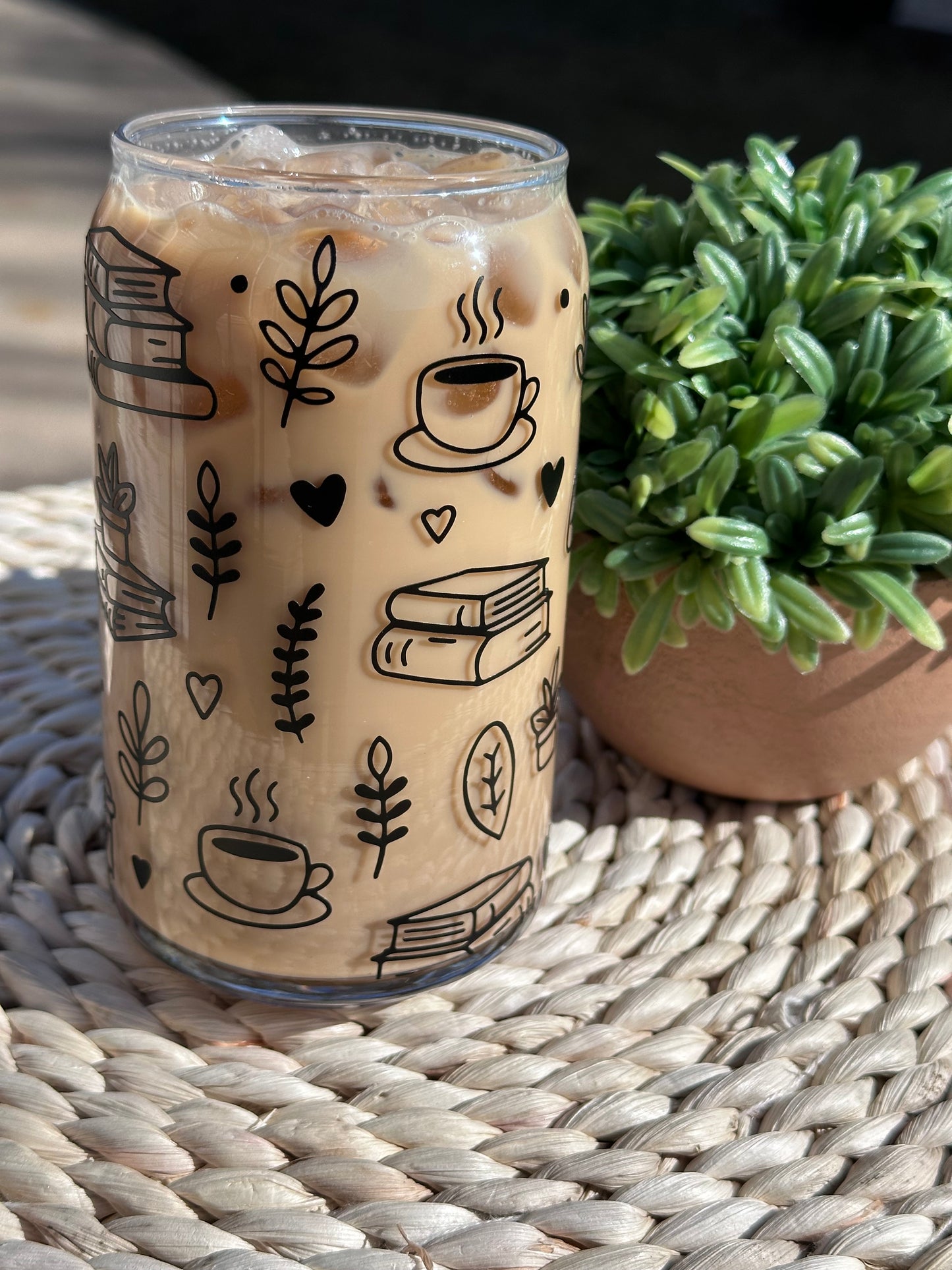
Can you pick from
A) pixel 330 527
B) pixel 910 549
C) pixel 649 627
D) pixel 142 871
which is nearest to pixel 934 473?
pixel 910 549

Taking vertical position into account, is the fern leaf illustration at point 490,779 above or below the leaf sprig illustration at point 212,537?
below

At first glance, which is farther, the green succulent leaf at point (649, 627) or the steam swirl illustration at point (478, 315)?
the green succulent leaf at point (649, 627)

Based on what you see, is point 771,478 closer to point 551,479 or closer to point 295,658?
point 551,479

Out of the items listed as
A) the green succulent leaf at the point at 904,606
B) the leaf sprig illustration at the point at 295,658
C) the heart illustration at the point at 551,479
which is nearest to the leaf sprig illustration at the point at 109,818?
the leaf sprig illustration at the point at 295,658

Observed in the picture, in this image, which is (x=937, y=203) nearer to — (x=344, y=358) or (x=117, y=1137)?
(x=344, y=358)

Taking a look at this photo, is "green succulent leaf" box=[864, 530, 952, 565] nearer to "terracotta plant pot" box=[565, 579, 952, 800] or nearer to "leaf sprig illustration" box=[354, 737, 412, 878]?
"terracotta plant pot" box=[565, 579, 952, 800]

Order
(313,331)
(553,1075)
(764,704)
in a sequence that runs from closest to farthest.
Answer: (313,331) < (553,1075) < (764,704)

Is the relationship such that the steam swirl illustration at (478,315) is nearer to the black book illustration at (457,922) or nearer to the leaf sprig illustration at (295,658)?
the leaf sprig illustration at (295,658)
